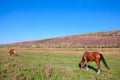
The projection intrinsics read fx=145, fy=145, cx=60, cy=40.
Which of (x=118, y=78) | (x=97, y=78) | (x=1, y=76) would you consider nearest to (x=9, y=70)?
(x=1, y=76)

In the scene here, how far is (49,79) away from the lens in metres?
9.09

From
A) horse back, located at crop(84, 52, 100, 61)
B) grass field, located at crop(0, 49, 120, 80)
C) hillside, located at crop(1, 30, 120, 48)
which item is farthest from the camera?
hillside, located at crop(1, 30, 120, 48)

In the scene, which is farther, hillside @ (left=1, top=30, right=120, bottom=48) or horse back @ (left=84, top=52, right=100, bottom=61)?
→ hillside @ (left=1, top=30, right=120, bottom=48)

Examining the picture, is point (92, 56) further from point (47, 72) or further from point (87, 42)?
point (87, 42)

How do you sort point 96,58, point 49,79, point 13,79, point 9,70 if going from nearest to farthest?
point 13,79, point 49,79, point 9,70, point 96,58

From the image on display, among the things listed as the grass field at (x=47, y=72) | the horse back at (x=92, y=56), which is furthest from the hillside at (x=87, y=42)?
the grass field at (x=47, y=72)

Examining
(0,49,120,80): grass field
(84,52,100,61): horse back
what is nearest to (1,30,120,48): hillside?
(84,52,100,61): horse back

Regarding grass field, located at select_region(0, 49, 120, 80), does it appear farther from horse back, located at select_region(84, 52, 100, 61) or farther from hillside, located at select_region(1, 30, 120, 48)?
hillside, located at select_region(1, 30, 120, 48)

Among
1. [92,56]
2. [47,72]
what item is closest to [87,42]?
[92,56]

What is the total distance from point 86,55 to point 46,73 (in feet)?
16.3

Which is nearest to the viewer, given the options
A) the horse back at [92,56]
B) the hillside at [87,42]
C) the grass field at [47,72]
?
the grass field at [47,72]

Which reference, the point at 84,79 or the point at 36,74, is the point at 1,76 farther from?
the point at 84,79

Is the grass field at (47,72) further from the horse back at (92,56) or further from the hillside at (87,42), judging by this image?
the hillside at (87,42)

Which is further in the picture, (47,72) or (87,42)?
(87,42)
